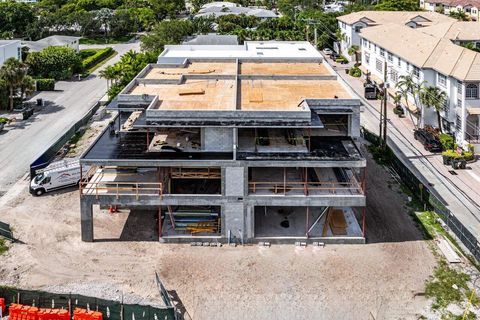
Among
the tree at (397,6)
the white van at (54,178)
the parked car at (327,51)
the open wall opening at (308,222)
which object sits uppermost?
the tree at (397,6)

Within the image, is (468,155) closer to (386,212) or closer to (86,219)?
(386,212)

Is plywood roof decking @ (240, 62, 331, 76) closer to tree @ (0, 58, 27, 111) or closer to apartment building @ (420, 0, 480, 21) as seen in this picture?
tree @ (0, 58, 27, 111)

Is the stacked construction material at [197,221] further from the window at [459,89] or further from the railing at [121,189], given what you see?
the window at [459,89]

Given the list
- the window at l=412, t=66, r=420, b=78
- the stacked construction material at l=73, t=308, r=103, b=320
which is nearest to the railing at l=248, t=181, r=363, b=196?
the stacked construction material at l=73, t=308, r=103, b=320

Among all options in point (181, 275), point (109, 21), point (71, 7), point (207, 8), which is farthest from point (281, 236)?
point (71, 7)

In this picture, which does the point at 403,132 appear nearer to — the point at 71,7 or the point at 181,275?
the point at 181,275

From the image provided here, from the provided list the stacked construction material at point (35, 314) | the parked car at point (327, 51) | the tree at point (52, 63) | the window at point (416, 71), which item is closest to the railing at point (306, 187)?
the stacked construction material at point (35, 314)

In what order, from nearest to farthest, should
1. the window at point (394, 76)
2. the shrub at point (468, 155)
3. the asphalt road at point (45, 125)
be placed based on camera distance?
1. the asphalt road at point (45, 125)
2. the shrub at point (468, 155)
3. the window at point (394, 76)
